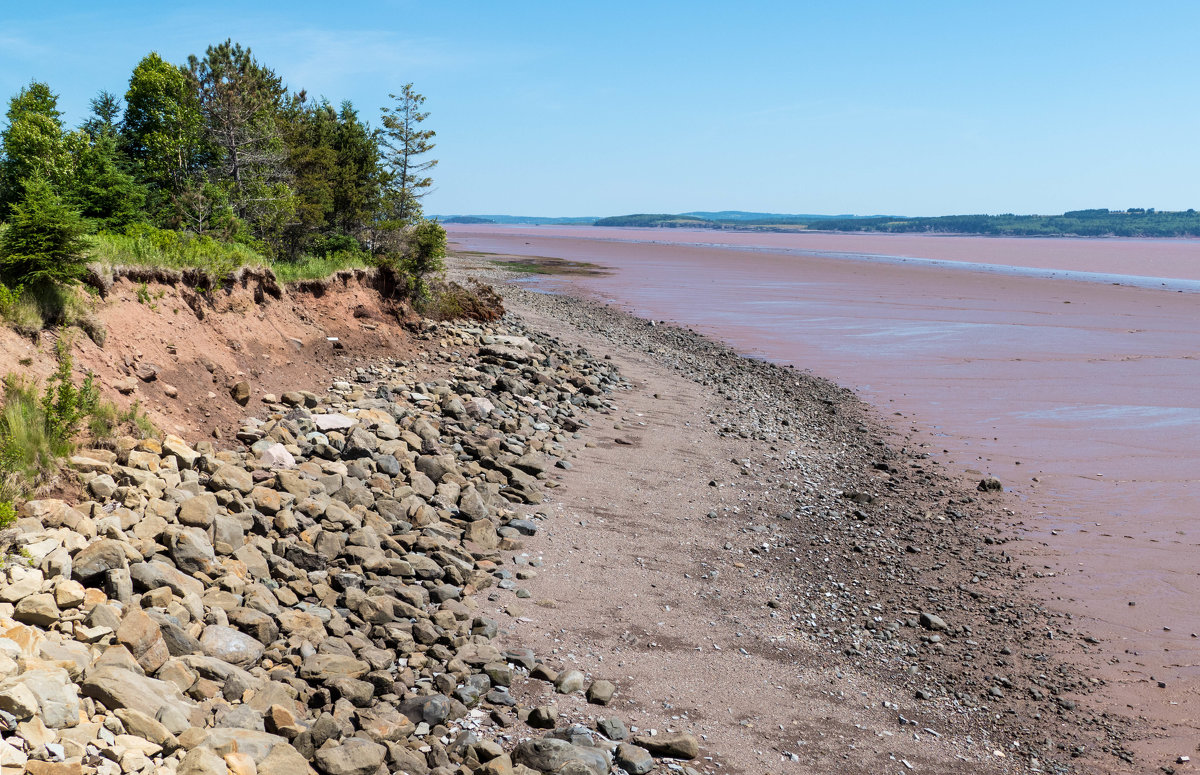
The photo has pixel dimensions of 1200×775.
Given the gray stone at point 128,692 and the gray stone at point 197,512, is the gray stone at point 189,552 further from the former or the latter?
the gray stone at point 128,692

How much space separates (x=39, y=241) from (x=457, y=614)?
7391 mm

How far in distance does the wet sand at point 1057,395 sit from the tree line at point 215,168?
15799 millimetres

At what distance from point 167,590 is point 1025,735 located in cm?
920

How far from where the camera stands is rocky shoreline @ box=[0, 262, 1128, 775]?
21.4ft

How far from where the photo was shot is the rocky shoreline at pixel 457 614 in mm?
6512

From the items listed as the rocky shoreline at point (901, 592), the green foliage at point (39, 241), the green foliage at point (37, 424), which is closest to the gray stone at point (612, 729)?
the rocky shoreline at point (901, 592)

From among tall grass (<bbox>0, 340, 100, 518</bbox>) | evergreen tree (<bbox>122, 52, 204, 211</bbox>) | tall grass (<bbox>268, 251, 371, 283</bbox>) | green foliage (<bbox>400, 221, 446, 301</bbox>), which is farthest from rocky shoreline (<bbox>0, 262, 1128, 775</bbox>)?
evergreen tree (<bbox>122, 52, 204, 211</bbox>)

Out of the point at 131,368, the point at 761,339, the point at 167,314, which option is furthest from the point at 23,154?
the point at 761,339

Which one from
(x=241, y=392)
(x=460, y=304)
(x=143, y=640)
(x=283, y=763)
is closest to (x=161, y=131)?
(x=460, y=304)

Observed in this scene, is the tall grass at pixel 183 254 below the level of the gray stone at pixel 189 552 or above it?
above

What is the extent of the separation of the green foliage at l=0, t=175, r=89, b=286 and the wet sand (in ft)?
48.1

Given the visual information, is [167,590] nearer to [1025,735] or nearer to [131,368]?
[131,368]

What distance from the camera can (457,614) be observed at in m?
9.54

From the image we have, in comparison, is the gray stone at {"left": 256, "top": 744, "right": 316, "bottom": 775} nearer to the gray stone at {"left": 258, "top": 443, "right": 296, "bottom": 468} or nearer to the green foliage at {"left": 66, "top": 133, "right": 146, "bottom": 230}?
the gray stone at {"left": 258, "top": 443, "right": 296, "bottom": 468}
